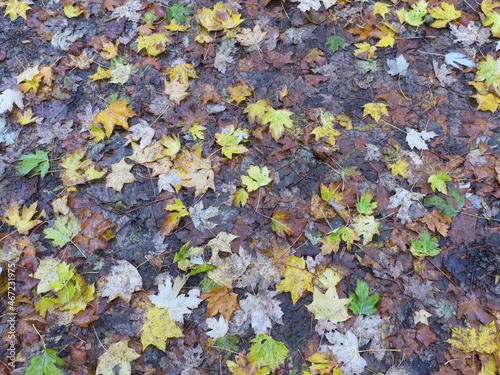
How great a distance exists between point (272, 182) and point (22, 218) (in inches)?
73.1

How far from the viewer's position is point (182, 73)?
9.00 ft

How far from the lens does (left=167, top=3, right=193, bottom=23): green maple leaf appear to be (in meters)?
2.96

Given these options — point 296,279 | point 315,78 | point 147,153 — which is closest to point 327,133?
point 315,78

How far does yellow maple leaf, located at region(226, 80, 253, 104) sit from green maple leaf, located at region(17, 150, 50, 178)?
1.56 metres

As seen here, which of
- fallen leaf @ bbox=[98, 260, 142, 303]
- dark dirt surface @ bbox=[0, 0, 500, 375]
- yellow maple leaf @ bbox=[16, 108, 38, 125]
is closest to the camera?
dark dirt surface @ bbox=[0, 0, 500, 375]

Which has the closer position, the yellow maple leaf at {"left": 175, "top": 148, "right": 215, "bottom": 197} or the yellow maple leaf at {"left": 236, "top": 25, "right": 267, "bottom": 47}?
the yellow maple leaf at {"left": 175, "top": 148, "right": 215, "bottom": 197}

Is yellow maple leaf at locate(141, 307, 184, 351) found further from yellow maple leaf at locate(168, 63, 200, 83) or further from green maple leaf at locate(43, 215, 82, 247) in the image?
yellow maple leaf at locate(168, 63, 200, 83)

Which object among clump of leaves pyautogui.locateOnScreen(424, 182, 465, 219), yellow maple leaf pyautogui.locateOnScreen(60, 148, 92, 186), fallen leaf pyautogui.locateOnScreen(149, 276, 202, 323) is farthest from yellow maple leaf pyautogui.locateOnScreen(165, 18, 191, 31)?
clump of leaves pyautogui.locateOnScreen(424, 182, 465, 219)

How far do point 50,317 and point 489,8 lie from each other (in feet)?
14.5

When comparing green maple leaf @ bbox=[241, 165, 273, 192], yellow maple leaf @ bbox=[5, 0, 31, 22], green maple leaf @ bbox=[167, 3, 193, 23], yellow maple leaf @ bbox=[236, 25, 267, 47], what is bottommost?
green maple leaf @ bbox=[241, 165, 273, 192]

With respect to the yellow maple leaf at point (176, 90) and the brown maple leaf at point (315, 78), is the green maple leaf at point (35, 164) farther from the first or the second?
the brown maple leaf at point (315, 78)

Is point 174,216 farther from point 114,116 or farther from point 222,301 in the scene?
point 114,116

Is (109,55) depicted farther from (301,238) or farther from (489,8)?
(489,8)

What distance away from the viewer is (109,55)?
2.86m
